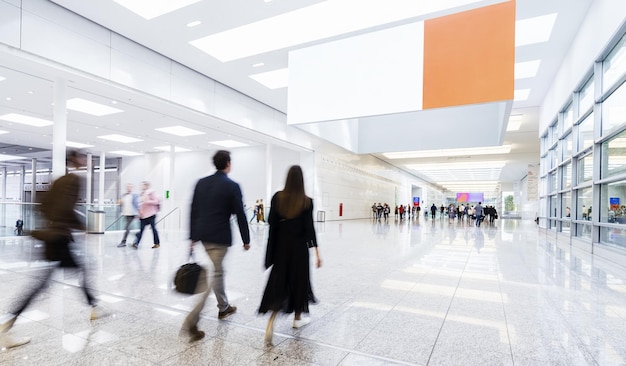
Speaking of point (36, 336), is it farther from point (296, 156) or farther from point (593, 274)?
point (296, 156)

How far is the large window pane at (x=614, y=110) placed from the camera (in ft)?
25.1

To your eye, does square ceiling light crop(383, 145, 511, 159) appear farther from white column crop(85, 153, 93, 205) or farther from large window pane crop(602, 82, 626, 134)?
white column crop(85, 153, 93, 205)

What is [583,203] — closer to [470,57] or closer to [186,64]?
[470,57]

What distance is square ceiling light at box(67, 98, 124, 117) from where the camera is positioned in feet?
48.2

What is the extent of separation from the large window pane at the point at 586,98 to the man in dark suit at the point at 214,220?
1079cm

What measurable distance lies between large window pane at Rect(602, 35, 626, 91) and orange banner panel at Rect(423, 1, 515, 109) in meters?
2.20

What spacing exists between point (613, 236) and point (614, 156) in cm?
203

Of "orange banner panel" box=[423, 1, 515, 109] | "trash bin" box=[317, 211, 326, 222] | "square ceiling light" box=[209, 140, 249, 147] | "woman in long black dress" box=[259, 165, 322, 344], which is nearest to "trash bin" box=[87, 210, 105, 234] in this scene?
"square ceiling light" box=[209, 140, 249, 147]

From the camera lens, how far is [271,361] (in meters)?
2.91

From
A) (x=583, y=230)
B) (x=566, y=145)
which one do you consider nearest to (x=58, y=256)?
(x=583, y=230)

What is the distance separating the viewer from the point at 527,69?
13.6 m

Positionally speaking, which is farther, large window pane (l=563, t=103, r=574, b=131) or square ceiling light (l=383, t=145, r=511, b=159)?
square ceiling light (l=383, t=145, r=511, b=159)

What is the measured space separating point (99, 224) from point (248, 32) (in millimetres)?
10085

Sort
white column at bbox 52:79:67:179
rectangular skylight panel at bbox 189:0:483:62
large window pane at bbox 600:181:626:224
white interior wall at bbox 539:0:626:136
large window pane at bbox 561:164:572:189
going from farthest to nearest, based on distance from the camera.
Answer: large window pane at bbox 561:164:572:189 → white column at bbox 52:79:67:179 → rectangular skylight panel at bbox 189:0:483:62 → large window pane at bbox 600:181:626:224 → white interior wall at bbox 539:0:626:136
